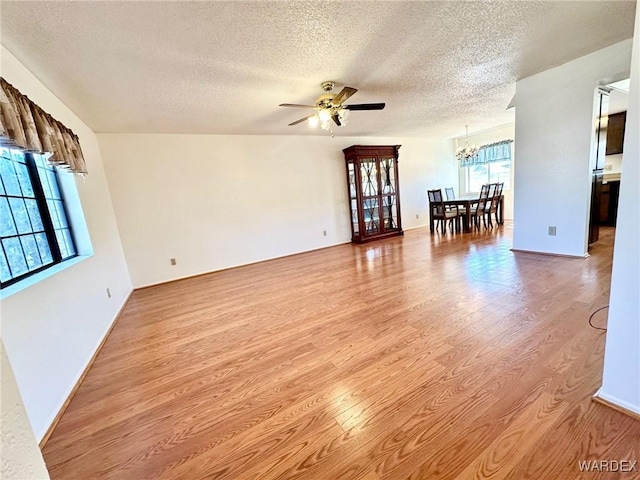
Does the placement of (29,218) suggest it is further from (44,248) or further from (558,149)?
(558,149)

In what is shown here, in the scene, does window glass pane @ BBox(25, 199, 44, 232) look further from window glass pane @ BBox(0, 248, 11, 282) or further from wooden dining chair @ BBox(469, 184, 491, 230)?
wooden dining chair @ BBox(469, 184, 491, 230)

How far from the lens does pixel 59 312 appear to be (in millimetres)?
1753

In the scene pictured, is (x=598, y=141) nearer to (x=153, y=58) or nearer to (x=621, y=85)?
(x=621, y=85)

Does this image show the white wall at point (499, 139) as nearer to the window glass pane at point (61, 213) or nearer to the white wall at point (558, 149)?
the white wall at point (558, 149)

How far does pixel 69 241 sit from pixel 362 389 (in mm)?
2870

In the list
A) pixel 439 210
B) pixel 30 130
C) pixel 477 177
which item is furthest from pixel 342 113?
pixel 477 177

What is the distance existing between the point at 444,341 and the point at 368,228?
3.88 meters

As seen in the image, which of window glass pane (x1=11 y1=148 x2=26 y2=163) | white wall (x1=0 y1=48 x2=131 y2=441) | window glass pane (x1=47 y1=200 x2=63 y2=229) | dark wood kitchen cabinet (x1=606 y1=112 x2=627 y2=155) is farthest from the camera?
dark wood kitchen cabinet (x1=606 y1=112 x2=627 y2=155)

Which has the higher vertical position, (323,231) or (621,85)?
(621,85)

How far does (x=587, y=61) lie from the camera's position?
275 cm

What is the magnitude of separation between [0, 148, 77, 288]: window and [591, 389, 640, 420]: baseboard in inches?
122

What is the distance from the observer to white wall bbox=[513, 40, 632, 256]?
2830 mm

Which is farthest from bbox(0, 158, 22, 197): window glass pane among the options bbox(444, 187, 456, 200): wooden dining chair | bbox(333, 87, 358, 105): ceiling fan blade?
bbox(444, 187, 456, 200): wooden dining chair

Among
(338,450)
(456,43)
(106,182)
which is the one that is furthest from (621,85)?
(106,182)
